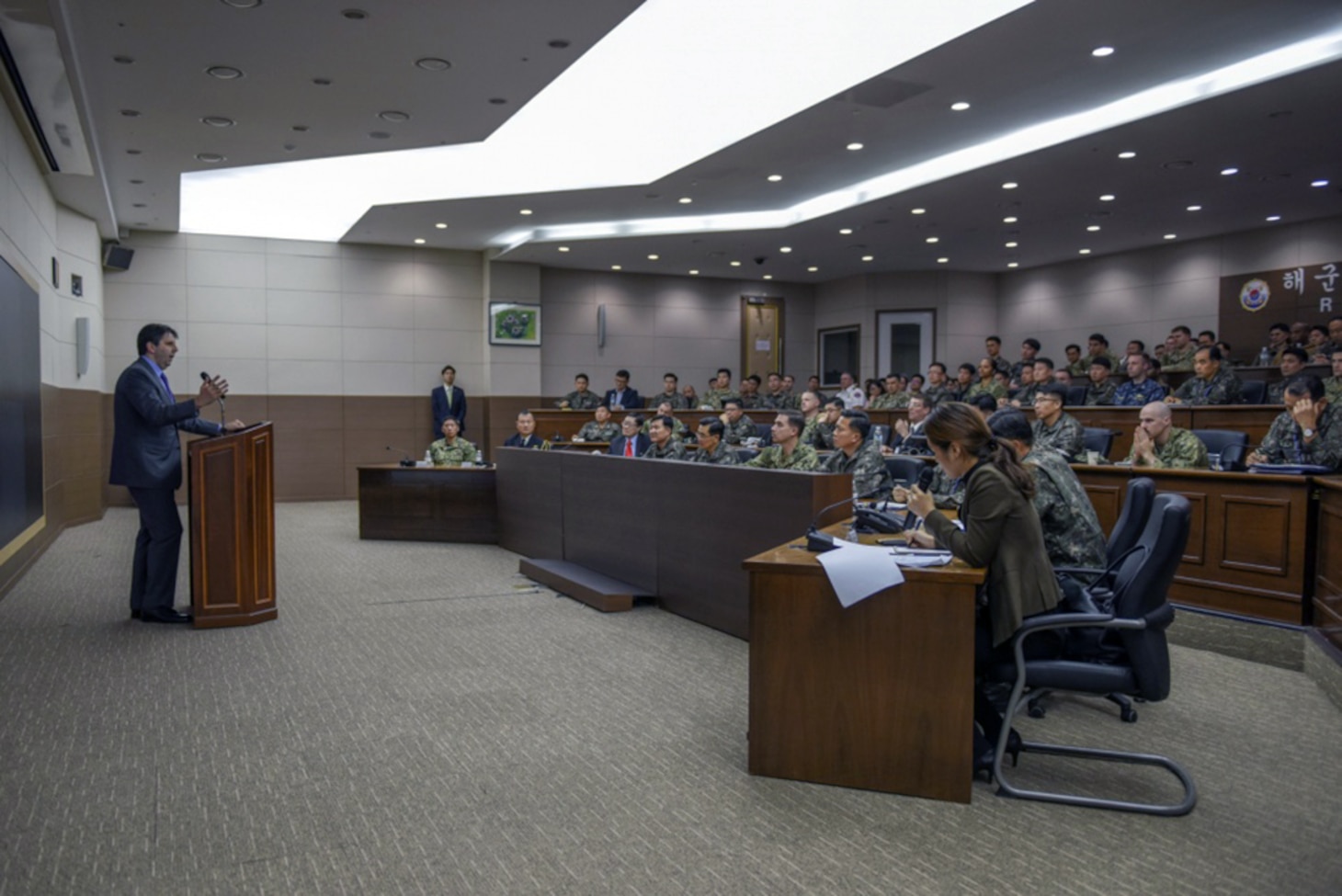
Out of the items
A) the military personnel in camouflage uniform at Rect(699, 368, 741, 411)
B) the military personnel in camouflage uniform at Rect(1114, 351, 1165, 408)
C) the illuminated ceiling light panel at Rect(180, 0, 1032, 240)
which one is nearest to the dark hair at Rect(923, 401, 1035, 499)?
the illuminated ceiling light panel at Rect(180, 0, 1032, 240)

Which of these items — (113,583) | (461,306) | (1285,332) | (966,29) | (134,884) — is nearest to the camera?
(134,884)

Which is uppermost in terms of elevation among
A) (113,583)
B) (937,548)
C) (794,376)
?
(794,376)

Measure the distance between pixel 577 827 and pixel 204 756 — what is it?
59.6 inches

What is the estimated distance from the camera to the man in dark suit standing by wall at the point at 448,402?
13289 mm

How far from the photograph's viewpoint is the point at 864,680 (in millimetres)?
2916

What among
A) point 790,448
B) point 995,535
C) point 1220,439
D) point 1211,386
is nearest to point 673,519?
point 790,448

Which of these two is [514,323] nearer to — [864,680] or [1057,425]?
[1057,425]

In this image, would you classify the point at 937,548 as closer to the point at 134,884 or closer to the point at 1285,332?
A: the point at 134,884

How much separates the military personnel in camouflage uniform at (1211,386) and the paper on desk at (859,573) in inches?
262

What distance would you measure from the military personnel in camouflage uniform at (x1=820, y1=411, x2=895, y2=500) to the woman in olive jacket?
2.22 m

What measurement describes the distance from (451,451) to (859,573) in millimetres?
6800

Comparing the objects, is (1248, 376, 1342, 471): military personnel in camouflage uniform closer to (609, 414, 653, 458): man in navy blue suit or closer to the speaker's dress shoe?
(609, 414, 653, 458): man in navy blue suit

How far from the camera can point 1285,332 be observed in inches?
400

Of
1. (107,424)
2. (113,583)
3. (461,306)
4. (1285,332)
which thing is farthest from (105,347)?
(1285,332)
